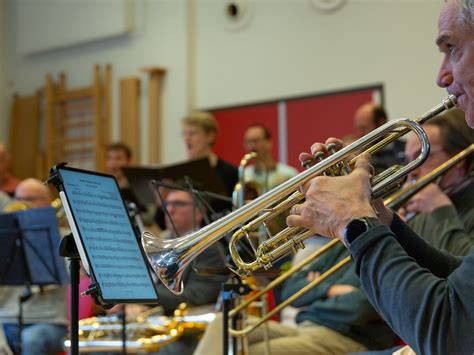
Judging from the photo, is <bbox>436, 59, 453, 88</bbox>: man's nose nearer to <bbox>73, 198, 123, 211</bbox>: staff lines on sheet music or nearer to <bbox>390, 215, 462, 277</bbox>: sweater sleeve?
<bbox>390, 215, 462, 277</bbox>: sweater sleeve

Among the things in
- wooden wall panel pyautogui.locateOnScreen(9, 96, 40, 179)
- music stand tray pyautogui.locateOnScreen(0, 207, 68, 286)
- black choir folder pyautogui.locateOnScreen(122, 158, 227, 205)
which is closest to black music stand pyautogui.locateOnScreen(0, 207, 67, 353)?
music stand tray pyautogui.locateOnScreen(0, 207, 68, 286)

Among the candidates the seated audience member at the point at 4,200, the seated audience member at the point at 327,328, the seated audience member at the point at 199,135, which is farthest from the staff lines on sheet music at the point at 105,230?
the seated audience member at the point at 4,200

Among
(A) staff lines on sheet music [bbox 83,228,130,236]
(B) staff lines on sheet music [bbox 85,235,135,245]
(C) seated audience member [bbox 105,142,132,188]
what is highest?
(C) seated audience member [bbox 105,142,132,188]

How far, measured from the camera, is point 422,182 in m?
3.11

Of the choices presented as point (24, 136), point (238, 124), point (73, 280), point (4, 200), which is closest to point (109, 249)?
point (73, 280)

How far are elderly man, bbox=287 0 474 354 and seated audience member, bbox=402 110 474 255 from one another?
3.83 feet

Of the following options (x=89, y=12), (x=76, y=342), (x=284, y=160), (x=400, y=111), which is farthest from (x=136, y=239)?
(x=89, y=12)

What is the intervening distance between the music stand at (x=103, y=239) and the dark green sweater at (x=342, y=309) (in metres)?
1.04

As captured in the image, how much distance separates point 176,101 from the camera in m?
8.21

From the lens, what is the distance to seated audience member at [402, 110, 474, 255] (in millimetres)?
3070

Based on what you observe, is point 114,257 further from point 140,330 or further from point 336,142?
point 140,330

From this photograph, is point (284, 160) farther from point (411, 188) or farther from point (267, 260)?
point (267, 260)

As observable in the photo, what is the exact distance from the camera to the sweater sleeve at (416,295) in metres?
1.68

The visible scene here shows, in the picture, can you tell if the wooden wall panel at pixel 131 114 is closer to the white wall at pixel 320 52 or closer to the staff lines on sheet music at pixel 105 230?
the white wall at pixel 320 52
